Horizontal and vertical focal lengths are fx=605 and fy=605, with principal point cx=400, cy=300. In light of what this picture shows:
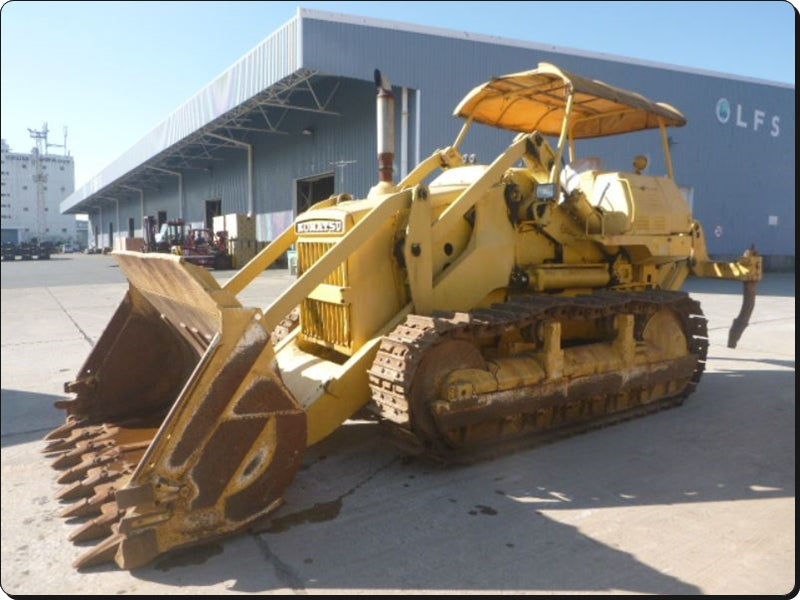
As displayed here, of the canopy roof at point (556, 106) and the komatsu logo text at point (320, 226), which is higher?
the canopy roof at point (556, 106)

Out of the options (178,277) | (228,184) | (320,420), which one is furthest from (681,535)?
(228,184)

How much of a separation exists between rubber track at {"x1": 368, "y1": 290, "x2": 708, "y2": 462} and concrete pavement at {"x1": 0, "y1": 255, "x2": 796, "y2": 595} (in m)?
0.15

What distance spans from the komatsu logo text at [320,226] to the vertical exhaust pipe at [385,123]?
29.3 inches

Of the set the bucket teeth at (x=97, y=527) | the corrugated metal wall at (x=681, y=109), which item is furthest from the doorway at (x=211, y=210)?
the bucket teeth at (x=97, y=527)

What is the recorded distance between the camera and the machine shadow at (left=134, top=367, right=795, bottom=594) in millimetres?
2977

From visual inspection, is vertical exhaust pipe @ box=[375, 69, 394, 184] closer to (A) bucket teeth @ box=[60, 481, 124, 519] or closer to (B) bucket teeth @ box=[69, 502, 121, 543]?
(A) bucket teeth @ box=[60, 481, 124, 519]

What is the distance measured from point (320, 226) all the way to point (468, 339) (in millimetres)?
1484

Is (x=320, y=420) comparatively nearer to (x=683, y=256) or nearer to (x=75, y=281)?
(x=683, y=256)

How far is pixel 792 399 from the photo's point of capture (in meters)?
6.16

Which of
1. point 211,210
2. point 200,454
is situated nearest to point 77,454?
point 200,454

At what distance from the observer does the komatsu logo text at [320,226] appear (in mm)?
4602

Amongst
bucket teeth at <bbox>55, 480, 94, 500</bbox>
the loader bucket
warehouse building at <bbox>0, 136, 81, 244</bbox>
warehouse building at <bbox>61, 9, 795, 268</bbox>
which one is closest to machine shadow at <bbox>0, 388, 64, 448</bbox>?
the loader bucket

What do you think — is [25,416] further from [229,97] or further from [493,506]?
[229,97]

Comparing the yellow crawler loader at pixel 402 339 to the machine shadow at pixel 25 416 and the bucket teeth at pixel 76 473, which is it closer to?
the bucket teeth at pixel 76 473
